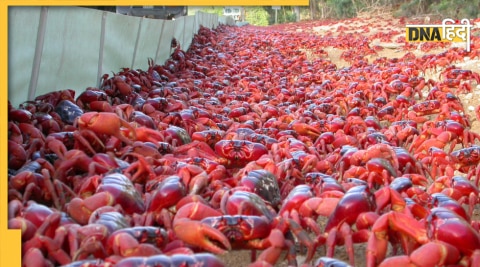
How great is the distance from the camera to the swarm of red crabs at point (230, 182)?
9.54 feet

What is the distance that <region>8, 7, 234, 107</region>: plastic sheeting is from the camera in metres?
6.09

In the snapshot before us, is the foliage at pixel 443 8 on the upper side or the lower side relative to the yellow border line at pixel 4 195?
upper

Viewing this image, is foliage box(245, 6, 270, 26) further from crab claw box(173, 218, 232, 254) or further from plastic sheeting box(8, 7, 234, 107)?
crab claw box(173, 218, 232, 254)

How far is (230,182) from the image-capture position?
14.3 ft

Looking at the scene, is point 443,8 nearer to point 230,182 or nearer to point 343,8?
point 343,8

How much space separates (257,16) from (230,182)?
72984 mm

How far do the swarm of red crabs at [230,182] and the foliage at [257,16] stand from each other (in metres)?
65.1

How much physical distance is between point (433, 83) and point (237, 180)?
8520 millimetres

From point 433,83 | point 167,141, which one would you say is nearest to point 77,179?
point 167,141

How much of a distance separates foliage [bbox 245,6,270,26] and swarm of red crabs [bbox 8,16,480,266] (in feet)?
214

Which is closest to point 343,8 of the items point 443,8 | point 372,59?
point 443,8

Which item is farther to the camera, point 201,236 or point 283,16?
point 283,16

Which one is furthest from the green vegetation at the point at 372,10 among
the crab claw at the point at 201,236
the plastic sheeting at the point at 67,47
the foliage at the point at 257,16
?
the crab claw at the point at 201,236

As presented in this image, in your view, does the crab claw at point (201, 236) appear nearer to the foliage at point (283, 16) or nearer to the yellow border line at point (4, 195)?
the yellow border line at point (4, 195)
